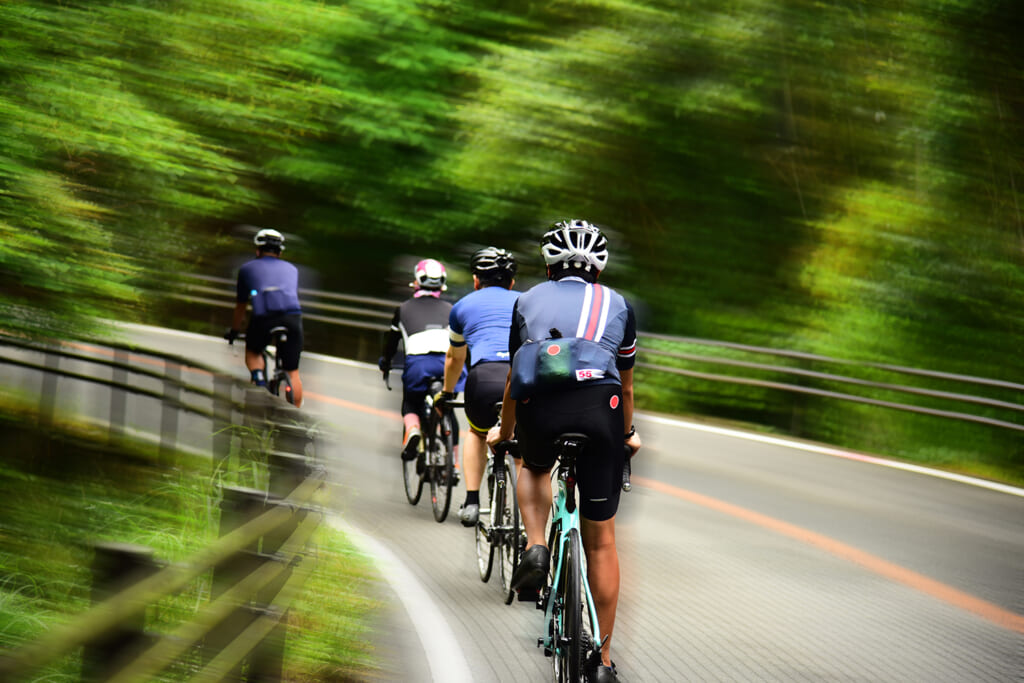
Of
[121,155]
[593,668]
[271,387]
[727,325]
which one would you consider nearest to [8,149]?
[121,155]

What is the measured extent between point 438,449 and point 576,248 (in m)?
4.40

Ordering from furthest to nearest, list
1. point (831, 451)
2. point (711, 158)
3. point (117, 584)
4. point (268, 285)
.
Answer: point (711, 158)
point (831, 451)
point (268, 285)
point (117, 584)

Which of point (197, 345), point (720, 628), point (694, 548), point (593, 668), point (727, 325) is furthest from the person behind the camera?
point (727, 325)

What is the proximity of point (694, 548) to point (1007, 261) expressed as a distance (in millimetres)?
11969

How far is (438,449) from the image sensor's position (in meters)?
9.30

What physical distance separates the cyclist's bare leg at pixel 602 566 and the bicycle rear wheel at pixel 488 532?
2236mm

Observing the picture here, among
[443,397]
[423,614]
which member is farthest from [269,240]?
[423,614]

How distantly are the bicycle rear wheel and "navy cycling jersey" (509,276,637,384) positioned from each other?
8.07 feet

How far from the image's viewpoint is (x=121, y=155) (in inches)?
245

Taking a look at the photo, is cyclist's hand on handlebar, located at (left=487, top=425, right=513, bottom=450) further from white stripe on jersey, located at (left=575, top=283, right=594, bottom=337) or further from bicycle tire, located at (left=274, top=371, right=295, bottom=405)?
bicycle tire, located at (left=274, top=371, right=295, bottom=405)

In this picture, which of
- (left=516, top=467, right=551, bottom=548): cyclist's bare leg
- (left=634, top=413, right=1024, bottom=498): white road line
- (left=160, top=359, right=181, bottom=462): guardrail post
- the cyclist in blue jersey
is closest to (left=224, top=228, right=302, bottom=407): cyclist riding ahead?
(left=160, top=359, right=181, bottom=462): guardrail post

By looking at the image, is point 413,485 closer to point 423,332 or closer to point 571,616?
point 423,332

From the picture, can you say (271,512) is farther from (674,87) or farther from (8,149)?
(674,87)

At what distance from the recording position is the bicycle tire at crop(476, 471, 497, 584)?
24.4 feet
